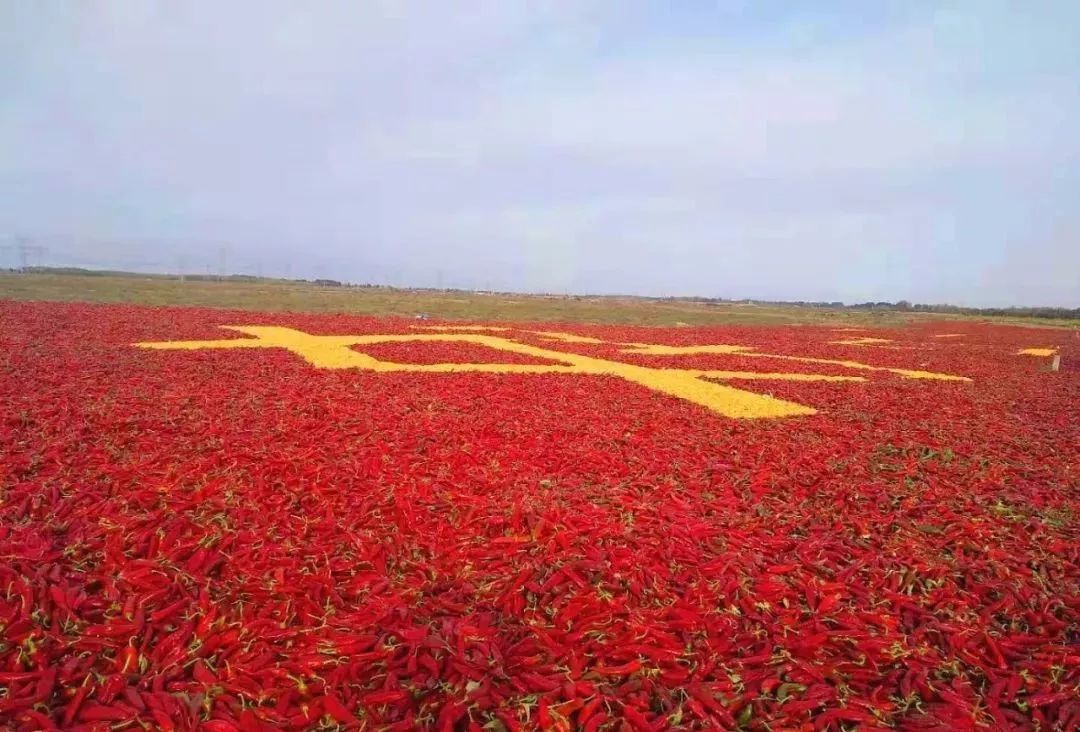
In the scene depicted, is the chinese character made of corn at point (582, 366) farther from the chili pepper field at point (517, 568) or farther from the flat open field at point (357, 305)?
the flat open field at point (357, 305)

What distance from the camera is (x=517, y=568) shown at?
543cm

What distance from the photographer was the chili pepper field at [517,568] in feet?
12.3

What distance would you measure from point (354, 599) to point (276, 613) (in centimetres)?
59

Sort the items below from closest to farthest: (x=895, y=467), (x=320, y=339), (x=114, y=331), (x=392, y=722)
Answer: (x=392, y=722) → (x=895, y=467) → (x=114, y=331) → (x=320, y=339)

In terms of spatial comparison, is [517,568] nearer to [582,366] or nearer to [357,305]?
[582,366]

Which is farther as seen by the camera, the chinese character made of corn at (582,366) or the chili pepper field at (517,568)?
the chinese character made of corn at (582,366)

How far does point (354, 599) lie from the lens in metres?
4.89

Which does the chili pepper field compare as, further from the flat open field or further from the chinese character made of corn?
the flat open field

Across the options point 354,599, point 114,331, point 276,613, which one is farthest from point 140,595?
point 114,331

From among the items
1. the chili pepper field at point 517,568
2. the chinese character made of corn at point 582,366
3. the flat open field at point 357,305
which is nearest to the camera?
the chili pepper field at point 517,568

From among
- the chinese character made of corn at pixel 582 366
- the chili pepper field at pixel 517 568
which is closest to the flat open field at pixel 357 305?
the chinese character made of corn at pixel 582 366

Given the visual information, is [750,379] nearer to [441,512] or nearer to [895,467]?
[895,467]

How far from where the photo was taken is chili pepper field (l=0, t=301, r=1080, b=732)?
376cm

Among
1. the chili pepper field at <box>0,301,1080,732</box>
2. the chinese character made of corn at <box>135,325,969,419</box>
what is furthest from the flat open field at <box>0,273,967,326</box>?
the chili pepper field at <box>0,301,1080,732</box>
